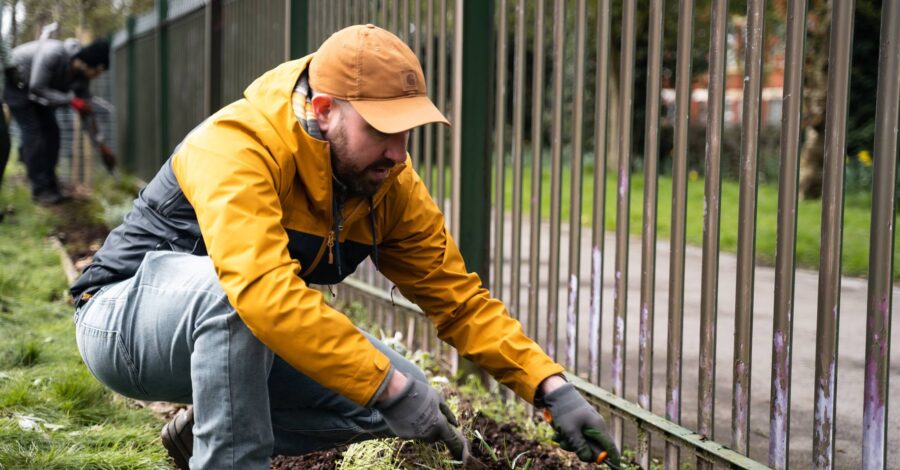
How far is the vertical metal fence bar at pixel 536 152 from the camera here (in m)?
3.77

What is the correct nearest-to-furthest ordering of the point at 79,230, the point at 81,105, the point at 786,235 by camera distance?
the point at 786,235
the point at 79,230
the point at 81,105

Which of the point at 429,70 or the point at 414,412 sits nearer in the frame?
the point at 414,412

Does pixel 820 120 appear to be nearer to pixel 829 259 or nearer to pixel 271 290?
pixel 829 259

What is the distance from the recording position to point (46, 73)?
33.1 ft

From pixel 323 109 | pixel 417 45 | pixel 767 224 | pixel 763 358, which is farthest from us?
pixel 767 224

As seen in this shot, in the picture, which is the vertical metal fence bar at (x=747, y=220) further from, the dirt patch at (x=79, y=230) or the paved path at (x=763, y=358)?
the dirt patch at (x=79, y=230)

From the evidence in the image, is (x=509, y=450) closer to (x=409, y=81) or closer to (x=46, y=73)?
(x=409, y=81)

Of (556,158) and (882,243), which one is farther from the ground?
(556,158)

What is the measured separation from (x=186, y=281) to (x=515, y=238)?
1.90 meters

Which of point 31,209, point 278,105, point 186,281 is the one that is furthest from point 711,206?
point 31,209

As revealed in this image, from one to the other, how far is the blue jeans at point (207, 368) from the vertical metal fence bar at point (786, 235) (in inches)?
39.7

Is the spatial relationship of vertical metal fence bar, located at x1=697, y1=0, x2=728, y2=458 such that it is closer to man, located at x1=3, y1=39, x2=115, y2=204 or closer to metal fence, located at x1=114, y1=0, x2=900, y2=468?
metal fence, located at x1=114, y1=0, x2=900, y2=468

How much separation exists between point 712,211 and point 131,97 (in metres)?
12.7

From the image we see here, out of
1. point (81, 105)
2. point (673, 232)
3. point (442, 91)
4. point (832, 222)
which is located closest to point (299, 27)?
point (442, 91)
